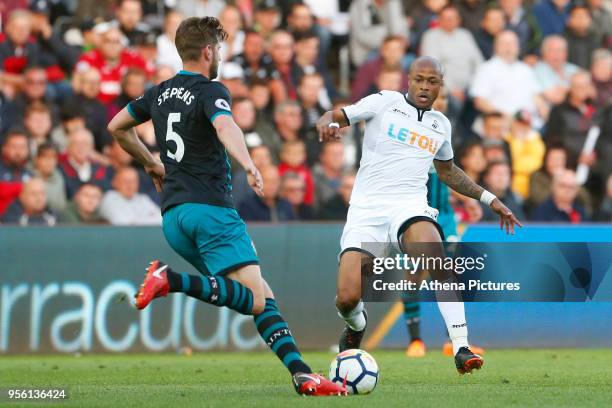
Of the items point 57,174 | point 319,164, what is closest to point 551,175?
point 319,164

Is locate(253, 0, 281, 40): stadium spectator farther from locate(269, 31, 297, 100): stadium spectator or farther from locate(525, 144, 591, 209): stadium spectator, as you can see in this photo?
locate(525, 144, 591, 209): stadium spectator

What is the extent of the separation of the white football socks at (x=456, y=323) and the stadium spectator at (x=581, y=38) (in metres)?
10.2

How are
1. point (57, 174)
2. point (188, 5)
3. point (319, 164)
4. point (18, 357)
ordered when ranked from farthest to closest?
point (188, 5) < point (319, 164) < point (57, 174) < point (18, 357)

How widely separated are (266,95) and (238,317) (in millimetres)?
3636

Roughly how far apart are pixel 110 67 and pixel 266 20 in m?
2.54

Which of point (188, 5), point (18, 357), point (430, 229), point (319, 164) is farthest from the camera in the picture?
point (188, 5)

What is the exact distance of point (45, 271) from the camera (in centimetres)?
1478


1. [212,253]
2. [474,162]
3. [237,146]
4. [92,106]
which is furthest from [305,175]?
[237,146]

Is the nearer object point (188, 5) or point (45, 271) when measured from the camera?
point (45, 271)

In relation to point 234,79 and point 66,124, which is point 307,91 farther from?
point 66,124

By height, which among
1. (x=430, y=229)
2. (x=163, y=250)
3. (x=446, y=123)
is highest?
(x=446, y=123)

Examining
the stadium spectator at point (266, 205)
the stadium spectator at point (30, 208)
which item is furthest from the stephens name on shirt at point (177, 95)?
the stadium spectator at point (266, 205)

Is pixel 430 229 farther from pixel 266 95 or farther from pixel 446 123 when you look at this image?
pixel 266 95

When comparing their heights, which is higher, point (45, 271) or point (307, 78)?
point (307, 78)
